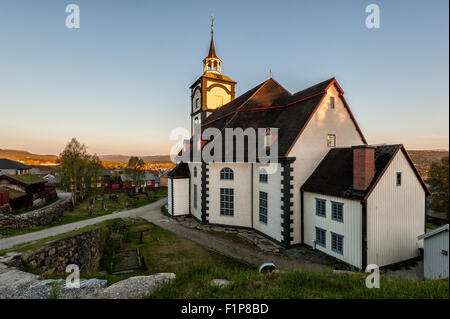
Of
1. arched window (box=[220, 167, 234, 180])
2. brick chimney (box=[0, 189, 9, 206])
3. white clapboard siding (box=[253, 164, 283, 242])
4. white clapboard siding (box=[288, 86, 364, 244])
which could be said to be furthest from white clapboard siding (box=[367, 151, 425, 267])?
brick chimney (box=[0, 189, 9, 206])

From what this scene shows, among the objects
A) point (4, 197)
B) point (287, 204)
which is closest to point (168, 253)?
point (287, 204)

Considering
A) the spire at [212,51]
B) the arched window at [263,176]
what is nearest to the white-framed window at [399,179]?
the arched window at [263,176]

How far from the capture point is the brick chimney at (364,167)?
11383mm

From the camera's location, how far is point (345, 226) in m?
12.0

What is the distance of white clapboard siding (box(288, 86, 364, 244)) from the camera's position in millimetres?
14969

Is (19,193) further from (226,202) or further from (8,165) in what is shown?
(226,202)

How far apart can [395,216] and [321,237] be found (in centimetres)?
437

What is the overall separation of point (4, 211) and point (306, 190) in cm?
2659

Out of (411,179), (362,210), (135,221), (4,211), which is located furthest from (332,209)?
(4,211)

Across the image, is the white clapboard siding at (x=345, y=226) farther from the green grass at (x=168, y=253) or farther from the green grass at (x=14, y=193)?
the green grass at (x=14, y=193)

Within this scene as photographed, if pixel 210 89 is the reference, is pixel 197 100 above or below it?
below
